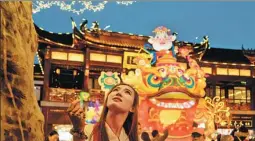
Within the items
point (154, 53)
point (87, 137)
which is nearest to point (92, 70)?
point (154, 53)

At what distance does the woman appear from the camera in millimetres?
2830

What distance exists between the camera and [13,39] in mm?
1749

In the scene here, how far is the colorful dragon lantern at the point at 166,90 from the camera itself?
4984 millimetres

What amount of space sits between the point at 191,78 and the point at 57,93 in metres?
4.22

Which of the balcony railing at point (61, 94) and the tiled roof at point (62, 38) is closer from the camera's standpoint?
the tiled roof at point (62, 38)

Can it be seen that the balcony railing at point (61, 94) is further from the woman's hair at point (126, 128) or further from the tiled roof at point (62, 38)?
the woman's hair at point (126, 128)

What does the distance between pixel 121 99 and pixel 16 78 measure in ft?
3.97

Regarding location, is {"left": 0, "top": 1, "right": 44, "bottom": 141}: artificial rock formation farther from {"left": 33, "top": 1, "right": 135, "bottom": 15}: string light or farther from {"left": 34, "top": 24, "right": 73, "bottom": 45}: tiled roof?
{"left": 34, "top": 24, "right": 73, "bottom": 45}: tiled roof

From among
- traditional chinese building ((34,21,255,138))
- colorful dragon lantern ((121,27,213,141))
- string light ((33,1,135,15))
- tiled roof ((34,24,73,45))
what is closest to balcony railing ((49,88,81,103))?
traditional chinese building ((34,21,255,138))

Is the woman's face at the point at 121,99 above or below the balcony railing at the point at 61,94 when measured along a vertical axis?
above

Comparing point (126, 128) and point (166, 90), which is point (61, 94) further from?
point (126, 128)

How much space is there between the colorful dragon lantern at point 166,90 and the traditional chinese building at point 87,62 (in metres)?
2.58

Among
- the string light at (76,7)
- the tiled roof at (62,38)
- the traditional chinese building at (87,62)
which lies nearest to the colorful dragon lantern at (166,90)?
the string light at (76,7)

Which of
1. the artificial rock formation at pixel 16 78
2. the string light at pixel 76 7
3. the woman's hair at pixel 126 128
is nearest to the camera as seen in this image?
the artificial rock formation at pixel 16 78
